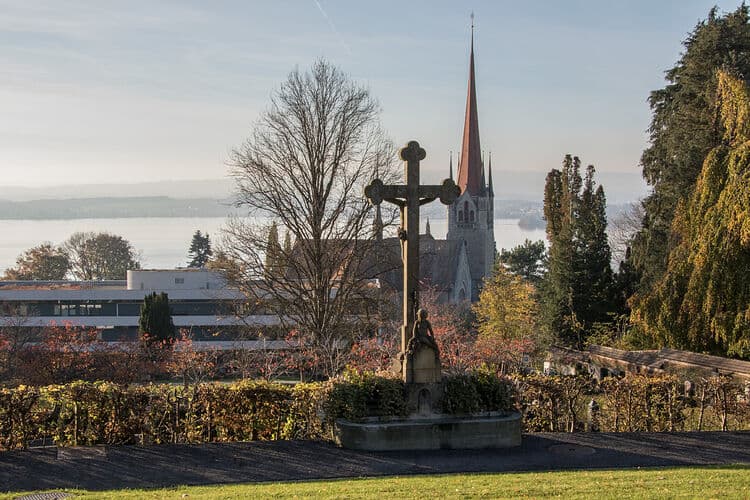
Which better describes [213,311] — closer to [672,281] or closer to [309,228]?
[309,228]

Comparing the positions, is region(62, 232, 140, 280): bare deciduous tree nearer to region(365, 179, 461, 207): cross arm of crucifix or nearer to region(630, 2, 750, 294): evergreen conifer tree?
region(630, 2, 750, 294): evergreen conifer tree

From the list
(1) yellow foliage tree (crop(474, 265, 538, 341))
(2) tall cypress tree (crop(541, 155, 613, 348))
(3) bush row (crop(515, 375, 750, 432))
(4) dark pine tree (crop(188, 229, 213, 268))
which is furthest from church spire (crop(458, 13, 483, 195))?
(3) bush row (crop(515, 375, 750, 432))

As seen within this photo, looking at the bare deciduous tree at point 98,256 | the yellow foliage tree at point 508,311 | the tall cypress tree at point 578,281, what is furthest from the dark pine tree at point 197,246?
the tall cypress tree at point 578,281

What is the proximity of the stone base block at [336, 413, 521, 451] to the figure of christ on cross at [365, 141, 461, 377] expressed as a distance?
61.1 inches

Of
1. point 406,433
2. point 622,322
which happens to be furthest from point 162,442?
point 622,322

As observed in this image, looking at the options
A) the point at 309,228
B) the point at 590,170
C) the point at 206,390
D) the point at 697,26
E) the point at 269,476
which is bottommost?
the point at 269,476

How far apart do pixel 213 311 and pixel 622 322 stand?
26560mm

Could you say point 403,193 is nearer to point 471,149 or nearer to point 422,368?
point 422,368

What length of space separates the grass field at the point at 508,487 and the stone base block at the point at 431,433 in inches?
68.8

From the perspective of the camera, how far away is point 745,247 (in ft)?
78.5

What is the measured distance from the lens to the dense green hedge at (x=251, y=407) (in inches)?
540

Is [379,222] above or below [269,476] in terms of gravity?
above

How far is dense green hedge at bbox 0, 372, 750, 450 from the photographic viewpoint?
13.7m

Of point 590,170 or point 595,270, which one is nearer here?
point 595,270
